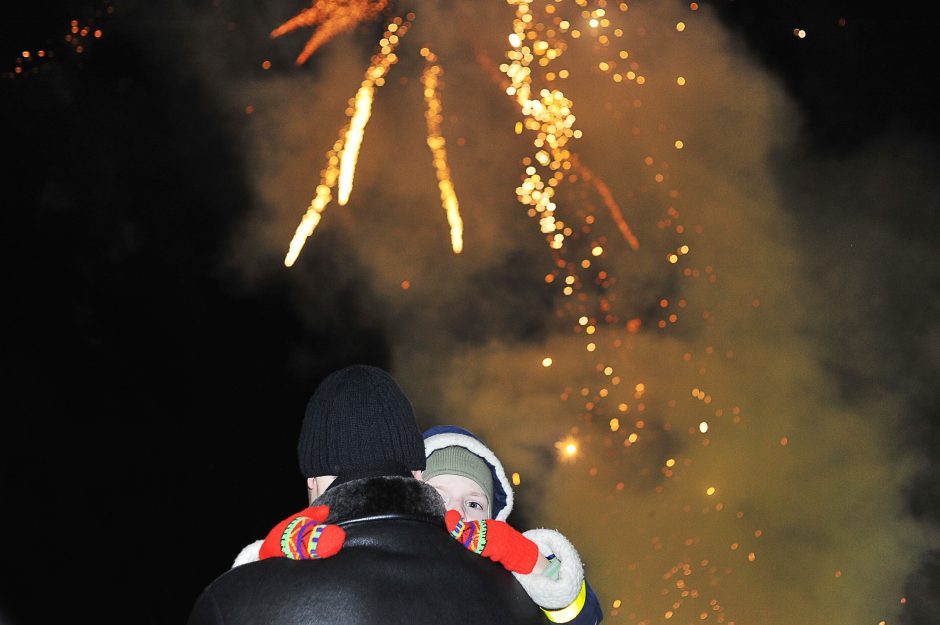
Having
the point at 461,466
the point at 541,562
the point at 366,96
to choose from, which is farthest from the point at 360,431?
the point at 366,96

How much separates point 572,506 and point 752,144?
125 inches

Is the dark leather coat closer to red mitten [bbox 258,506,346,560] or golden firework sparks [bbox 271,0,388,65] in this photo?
red mitten [bbox 258,506,346,560]

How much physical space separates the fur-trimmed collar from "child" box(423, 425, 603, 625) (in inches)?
2.1

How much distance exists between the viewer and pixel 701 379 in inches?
298

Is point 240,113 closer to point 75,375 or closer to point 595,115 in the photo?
point 75,375

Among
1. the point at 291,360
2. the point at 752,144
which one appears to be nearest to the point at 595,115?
the point at 752,144

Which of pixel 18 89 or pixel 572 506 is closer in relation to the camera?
pixel 18 89

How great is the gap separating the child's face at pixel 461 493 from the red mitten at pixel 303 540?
0.79 metres

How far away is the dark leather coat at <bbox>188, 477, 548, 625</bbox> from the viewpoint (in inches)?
40.6

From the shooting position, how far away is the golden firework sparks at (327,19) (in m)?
6.85

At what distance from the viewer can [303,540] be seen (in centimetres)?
107

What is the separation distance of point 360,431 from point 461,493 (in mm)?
703

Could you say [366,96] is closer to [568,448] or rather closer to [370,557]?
[568,448]

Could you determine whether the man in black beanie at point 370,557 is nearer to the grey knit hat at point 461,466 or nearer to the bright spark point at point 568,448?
the grey knit hat at point 461,466
